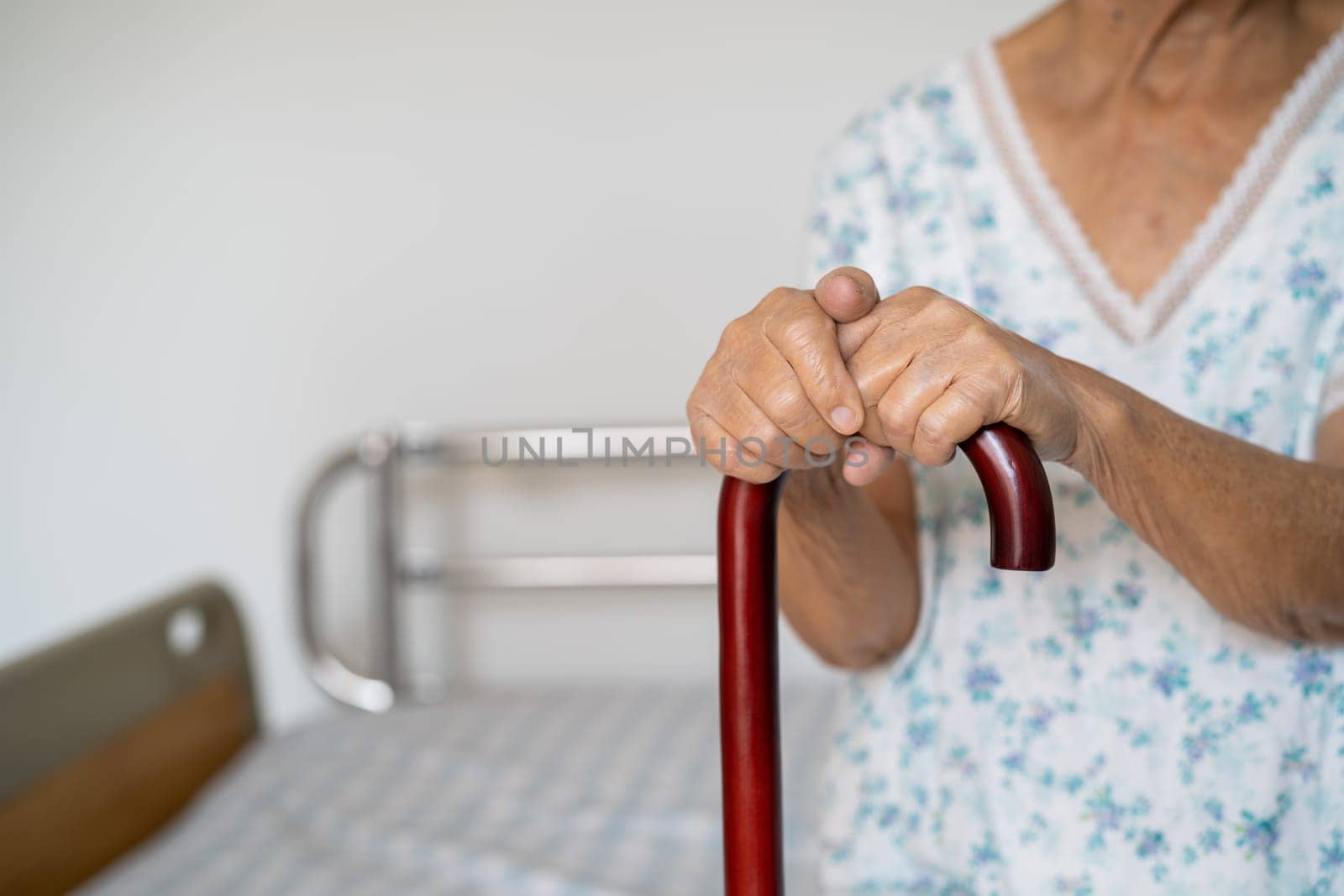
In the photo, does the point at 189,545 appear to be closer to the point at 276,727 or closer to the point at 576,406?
the point at 276,727

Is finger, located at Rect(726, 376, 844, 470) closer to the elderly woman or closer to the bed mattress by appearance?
the elderly woman

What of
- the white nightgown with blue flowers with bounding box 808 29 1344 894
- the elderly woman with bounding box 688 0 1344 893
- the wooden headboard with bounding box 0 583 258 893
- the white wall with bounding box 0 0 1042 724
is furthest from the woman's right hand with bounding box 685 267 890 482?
the white wall with bounding box 0 0 1042 724

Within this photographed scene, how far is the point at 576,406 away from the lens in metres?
1.75

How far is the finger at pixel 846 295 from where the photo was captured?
51cm

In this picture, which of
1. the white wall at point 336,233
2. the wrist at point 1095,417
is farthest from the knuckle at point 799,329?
the white wall at point 336,233

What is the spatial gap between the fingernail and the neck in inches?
17.6

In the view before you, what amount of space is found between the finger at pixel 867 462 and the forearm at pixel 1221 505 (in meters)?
0.09

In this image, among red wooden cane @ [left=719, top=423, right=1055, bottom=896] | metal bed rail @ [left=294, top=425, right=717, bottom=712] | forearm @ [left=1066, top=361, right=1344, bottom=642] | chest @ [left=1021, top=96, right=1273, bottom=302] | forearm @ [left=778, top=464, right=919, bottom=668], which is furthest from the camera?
metal bed rail @ [left=294, top=425, right=717, bottom=712]

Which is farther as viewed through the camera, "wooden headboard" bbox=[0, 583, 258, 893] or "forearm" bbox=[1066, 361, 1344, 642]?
"wooden headboard" bbox=[0, 583, 258, 893]

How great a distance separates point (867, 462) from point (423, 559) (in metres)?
1.28

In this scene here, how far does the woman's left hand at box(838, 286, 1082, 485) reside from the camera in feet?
1.63

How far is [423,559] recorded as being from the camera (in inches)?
68.6

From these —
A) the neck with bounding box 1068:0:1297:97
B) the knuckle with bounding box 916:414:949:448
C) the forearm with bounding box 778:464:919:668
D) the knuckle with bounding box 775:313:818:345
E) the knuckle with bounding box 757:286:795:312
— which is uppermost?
the neck with bounding box 1068:0:1297:97

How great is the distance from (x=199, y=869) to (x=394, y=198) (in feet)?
3.28
